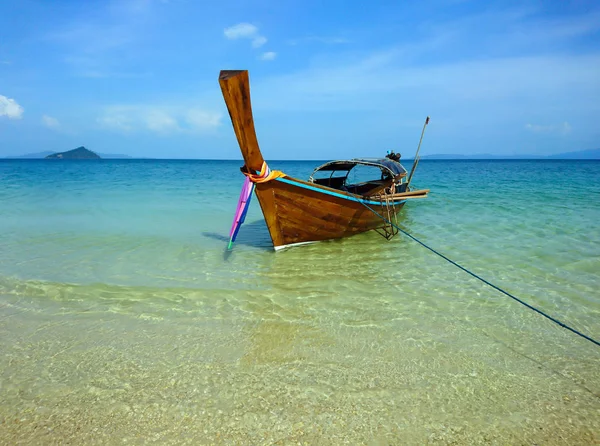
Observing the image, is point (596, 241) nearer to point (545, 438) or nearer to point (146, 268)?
point (545, 438)

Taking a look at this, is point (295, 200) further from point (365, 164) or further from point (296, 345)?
point (296, 345)

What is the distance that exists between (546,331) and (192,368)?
4.37 metres

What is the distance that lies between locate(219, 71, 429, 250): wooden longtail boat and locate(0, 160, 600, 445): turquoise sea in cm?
62

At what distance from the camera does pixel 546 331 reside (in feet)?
15.9

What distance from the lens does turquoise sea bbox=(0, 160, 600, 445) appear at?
3121mm

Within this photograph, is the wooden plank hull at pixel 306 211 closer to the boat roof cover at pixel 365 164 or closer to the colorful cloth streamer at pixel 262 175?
the colorful cloth streamer at pixel 262 175

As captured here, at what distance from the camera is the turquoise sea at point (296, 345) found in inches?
123

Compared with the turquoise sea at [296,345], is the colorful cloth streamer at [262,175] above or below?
above

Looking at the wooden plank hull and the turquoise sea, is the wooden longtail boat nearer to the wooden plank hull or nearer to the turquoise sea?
the wooden plank hull

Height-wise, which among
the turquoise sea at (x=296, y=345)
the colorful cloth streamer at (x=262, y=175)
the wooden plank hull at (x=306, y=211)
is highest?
the colorful cloth streamer at (x=262, y=175)

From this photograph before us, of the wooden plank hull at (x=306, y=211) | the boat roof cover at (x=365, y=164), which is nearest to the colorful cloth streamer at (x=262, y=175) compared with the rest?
the wooden plank hull at (x=306, y=211)

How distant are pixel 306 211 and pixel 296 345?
438 cm

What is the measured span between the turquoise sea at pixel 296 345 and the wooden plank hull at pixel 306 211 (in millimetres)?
547

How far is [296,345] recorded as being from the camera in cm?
439
